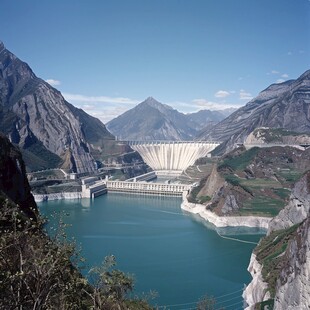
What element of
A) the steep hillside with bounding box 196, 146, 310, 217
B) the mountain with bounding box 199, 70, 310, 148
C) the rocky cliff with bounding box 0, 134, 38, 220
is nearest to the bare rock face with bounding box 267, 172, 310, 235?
the steep hillside with bounding box 196, 146, 310, 217

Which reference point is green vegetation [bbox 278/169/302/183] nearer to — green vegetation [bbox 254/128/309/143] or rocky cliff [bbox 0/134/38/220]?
green vegetation [bbox 254/128/309/143]

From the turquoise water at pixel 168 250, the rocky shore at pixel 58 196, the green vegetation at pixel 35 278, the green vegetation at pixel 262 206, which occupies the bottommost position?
the turquoise water at pixel 168 250

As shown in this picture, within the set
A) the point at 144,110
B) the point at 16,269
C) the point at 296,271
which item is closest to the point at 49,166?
the point at 296,271

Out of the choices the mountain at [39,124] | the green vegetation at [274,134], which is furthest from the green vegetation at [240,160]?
the mountain at [39,124]

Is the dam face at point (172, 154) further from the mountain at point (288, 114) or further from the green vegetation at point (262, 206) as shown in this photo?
the green vegetation at point (262, 206)

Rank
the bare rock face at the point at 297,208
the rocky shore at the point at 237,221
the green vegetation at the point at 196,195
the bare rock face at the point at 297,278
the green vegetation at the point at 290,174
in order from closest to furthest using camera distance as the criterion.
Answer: the bare rock face at the point at 297,278
the bare rock face at the point at 297,208
the rocky shore at the point at 237,221
the green vegetation at the point at 196,195
the green vegetation at the point at 290,174

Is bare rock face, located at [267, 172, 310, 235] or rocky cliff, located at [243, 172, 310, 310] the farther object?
bare rock face, located at [267, 172, 310, 235]

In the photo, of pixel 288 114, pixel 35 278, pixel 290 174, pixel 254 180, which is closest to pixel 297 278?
pixel 35 278
